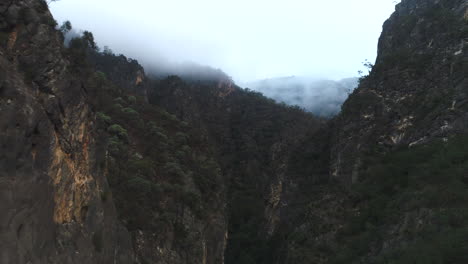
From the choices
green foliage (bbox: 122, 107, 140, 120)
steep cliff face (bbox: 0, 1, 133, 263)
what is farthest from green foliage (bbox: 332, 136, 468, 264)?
green foliage (bbox: 122, 107, 140, 120)

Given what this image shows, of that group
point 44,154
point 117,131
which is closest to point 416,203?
point 44,154

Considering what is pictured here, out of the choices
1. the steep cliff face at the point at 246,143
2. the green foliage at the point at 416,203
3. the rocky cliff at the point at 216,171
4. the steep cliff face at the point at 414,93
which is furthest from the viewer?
the steep cliff face at the point at 246,143

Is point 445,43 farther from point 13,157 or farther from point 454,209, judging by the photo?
point 13,157

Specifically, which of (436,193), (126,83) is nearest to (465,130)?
(436,193)

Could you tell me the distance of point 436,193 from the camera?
110 ft

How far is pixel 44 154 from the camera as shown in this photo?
1744 cm

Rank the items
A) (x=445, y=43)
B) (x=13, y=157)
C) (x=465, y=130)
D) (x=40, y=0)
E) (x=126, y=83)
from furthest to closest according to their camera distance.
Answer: (x=126, y=83), (x=445, y=43), (x=465, y=130), (x=40, y=0), (x=13, y=157)

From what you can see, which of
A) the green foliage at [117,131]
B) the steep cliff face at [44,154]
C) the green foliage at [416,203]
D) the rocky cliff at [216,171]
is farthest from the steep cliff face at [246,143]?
the steep cliff face at [44,154]

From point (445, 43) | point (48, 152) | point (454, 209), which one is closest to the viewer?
point (48, 152)

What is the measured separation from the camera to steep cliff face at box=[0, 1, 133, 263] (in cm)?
1504

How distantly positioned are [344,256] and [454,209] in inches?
595

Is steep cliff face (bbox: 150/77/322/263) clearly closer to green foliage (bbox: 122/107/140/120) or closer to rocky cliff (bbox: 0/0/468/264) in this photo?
rocky cliff (bbox: 0/0/468/264)

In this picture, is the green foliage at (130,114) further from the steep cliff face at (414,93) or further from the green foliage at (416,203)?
the green foliage at (416,203)

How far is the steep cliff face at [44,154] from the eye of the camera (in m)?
15.0
